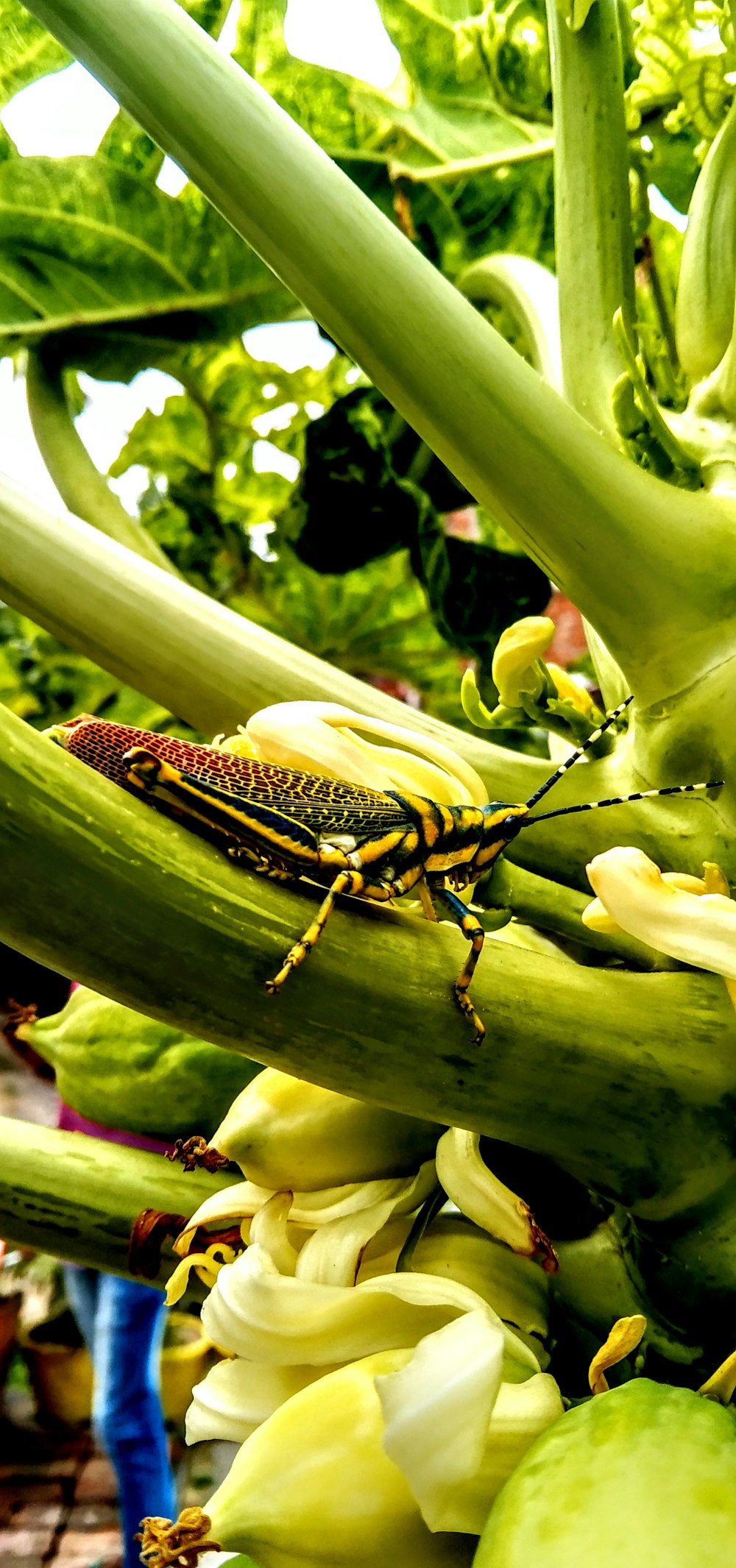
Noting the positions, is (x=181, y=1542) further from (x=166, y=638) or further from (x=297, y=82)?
(x=297, y=82)

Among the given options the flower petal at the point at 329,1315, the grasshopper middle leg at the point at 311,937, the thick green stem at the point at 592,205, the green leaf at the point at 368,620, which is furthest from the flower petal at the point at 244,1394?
the green leaf at the point at 368,620

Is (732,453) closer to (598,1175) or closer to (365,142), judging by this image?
(598,1175)

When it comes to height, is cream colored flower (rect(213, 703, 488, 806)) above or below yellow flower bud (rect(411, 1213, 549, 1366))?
above

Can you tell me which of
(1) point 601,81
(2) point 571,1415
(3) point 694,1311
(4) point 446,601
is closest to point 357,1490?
(2) point 571,1415

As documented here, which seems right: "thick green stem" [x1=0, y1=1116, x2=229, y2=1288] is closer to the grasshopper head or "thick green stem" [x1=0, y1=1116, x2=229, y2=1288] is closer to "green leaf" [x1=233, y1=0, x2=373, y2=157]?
the grasshopper head

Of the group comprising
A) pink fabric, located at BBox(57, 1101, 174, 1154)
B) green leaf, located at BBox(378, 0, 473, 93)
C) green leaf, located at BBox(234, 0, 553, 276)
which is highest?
green leaf, located at BBox(378, 0, 473, 93)

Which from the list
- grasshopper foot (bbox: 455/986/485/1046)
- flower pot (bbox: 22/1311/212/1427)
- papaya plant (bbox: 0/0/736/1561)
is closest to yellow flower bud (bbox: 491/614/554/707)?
papaya plant (bbox: 0/0/736/1561)
